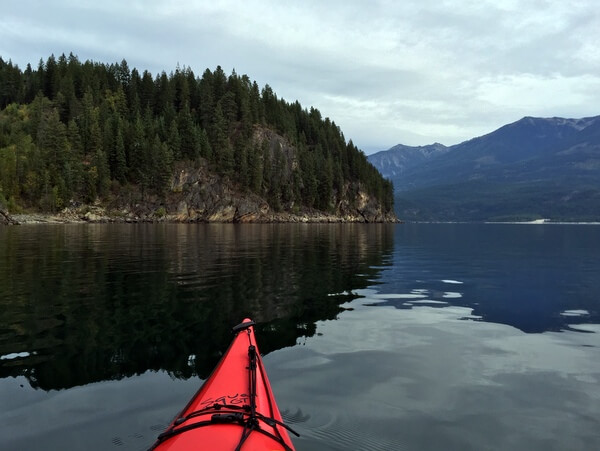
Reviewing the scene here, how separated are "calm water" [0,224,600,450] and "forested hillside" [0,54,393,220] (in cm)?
9852

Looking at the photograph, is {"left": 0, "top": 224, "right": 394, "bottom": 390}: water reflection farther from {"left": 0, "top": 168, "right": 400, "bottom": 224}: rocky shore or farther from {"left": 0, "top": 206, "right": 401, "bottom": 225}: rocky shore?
{"left": 0, "top": 168, "right": 400, "bottom": 224}: rocky shore

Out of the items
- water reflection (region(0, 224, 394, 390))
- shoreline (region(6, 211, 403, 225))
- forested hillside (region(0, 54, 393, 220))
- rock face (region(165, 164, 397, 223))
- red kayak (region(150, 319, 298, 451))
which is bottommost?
water reflection (region(0, 224, 394, 390))

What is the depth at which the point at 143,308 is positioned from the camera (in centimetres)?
1548

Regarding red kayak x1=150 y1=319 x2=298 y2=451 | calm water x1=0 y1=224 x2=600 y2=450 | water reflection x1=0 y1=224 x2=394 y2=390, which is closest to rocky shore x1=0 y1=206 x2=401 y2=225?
water reflection x1=0 y1=224 x2=394 y2=390

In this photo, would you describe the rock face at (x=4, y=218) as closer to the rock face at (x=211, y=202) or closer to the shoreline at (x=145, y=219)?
the shoreline at (x=145, y=219)

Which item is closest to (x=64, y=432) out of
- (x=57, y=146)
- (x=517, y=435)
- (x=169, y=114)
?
(x=517, y=435)

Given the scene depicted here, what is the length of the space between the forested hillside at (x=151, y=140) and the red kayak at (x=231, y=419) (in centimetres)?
11162

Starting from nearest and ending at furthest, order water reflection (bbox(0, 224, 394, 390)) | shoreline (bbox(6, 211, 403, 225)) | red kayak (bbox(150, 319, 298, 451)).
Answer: red kayak (bbox(150, 319, 298, 451)) < water reflection (bbox(0, 224, 394, 390)) < shoreline (bbox(6, 211, 403, 225))

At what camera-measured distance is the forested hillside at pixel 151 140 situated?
108688mm

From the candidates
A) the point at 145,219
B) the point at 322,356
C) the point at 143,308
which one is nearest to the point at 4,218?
the point at 145,219

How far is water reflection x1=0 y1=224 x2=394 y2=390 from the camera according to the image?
1029cm

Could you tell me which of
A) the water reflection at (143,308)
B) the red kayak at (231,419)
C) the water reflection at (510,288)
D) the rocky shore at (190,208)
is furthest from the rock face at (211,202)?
the red kayak at (231,419)

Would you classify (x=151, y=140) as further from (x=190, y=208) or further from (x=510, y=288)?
(x=510, y=288)

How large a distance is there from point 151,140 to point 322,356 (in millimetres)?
125077
